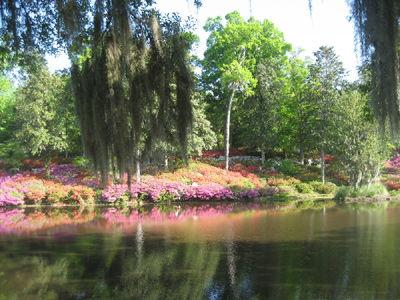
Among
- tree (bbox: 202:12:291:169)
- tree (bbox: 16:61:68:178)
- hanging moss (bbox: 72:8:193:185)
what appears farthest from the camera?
tree (bbox: 202:12:291:169)

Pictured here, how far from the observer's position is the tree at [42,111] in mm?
20156

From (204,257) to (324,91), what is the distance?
2021cm

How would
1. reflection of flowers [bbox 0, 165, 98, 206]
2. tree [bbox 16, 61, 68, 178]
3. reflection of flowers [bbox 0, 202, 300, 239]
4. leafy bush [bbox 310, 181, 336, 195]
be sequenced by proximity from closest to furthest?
reflection of flowers [bbox 0, 202, 300, 239]
reflection of flowers [bbox 0, 165, 98, 206]
tree [bbox 16, 61, 68, 178]
leafy bush [bbox 310, 181, 336, 195]

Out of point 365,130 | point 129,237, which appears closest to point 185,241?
point 129,237

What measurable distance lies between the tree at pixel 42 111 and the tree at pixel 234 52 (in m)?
10.8

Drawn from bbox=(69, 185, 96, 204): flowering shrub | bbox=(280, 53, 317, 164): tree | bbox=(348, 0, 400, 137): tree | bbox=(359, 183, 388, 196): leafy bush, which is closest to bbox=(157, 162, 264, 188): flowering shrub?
bbox=(69, 185, 96, 204): flowering shrub

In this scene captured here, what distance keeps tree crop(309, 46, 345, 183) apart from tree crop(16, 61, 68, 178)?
17176 millimetres

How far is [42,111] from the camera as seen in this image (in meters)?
20.5

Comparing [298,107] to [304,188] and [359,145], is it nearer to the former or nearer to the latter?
[304,188]

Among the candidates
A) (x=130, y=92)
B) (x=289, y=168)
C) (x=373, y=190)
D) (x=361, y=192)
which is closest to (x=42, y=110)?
(x=289, y=168)

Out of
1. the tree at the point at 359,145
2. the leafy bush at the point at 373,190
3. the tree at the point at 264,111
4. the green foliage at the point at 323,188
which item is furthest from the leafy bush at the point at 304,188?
the tree at the point at 264,111

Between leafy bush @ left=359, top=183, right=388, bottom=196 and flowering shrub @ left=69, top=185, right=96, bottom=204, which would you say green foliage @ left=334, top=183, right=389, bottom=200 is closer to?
leafy bush @ left=359, top=183, right=388, bottom=196

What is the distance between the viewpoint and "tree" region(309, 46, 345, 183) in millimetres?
24391

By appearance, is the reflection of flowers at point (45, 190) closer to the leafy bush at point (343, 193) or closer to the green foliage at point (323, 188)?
the leafy bush at point (343, 193)
